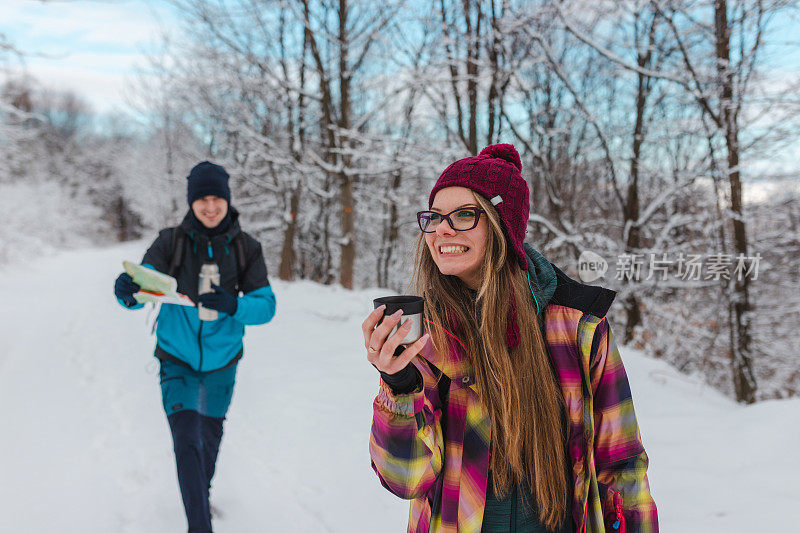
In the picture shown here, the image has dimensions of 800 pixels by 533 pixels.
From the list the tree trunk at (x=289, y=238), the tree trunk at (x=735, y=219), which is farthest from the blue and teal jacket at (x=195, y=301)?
the tree trunk at (x=289, y=238)

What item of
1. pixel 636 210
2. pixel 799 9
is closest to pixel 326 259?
pixel 636 210

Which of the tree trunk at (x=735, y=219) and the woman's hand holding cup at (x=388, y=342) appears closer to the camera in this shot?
the woman's hand holding cup at (x=388, y=342)

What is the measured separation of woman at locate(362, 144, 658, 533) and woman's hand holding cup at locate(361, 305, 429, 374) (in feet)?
0.48

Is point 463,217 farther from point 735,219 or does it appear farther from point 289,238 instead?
point 289,238

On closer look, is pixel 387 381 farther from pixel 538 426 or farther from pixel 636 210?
pixel 636 210

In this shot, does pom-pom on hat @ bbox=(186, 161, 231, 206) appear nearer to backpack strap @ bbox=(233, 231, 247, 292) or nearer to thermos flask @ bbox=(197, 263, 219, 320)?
backpack strap @ bbox=(233, 231, 247, 292)

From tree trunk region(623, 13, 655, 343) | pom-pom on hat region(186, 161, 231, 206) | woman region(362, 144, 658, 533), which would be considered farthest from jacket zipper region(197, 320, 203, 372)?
tree trunk region(623, 13, 655, 343)

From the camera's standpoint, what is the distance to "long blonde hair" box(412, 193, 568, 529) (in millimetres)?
1295

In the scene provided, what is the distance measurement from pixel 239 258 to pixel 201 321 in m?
0.43

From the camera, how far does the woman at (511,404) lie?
129 cm

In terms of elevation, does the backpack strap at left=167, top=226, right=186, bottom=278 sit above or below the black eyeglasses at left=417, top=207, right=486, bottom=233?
below

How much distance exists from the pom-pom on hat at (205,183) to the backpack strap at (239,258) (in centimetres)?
27

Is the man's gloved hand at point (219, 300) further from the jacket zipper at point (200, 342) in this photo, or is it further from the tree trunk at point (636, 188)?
the tree trunk at point (636, 188)

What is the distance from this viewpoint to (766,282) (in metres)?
7.86
